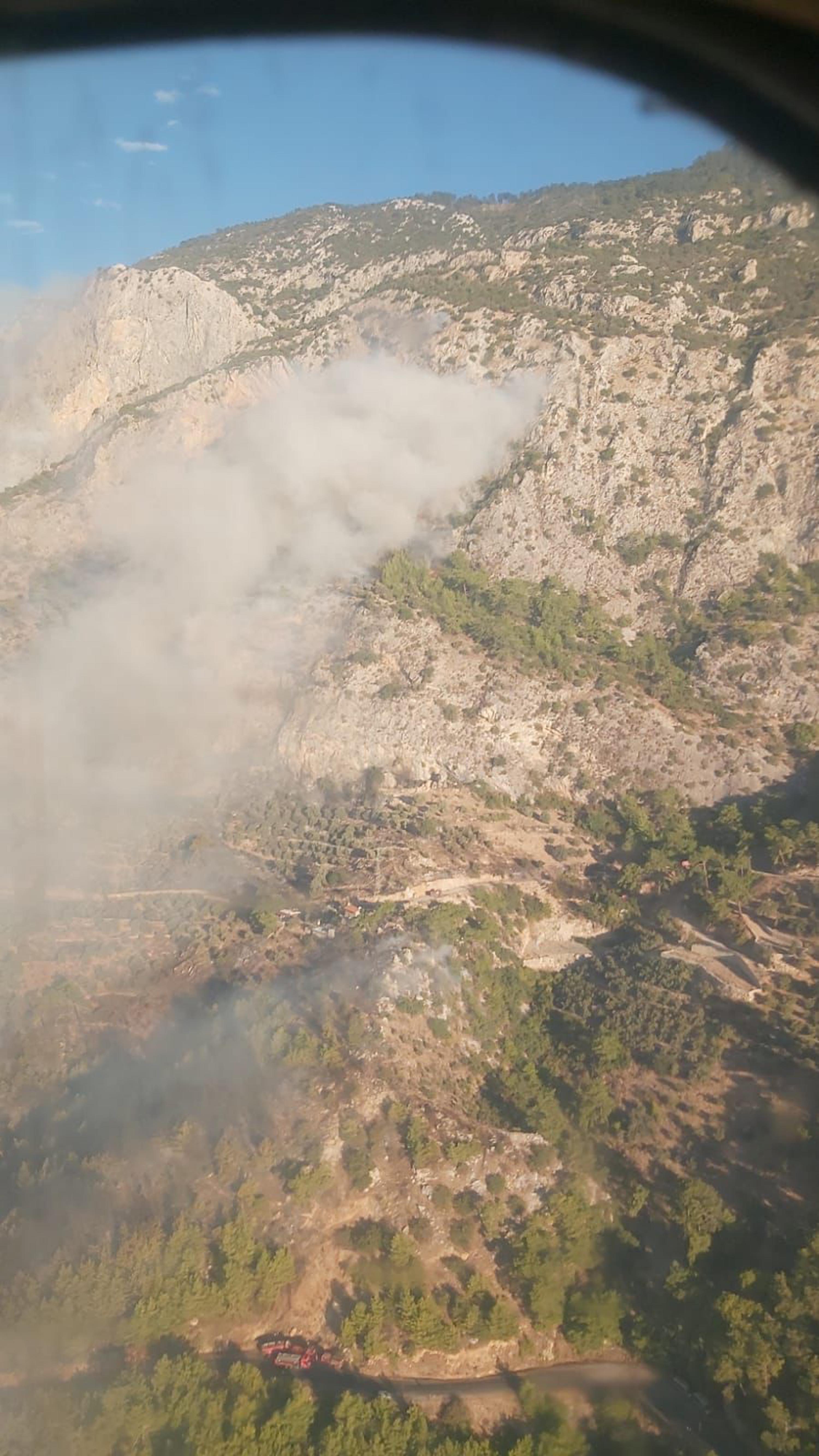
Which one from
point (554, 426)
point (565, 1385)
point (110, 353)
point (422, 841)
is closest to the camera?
point (565, 1385)

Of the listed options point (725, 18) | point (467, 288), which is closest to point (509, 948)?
point (725, 18)

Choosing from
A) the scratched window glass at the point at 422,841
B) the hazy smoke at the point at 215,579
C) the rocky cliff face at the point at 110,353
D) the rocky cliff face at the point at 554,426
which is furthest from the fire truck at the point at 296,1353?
the rocky cliff face at the point at 110,353

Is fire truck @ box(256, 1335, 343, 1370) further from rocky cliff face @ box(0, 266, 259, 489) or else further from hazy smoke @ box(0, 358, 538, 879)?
rocky cliff face @ box(0, 266, 259, 489)

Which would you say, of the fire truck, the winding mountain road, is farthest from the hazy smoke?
the winding mountain road

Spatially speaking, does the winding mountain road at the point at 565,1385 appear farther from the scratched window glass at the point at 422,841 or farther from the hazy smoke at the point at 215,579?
the hazy smoke at the point at 215,579

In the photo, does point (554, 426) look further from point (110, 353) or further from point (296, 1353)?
point (296, 1353)

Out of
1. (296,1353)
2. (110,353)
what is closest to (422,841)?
(296,1353)
